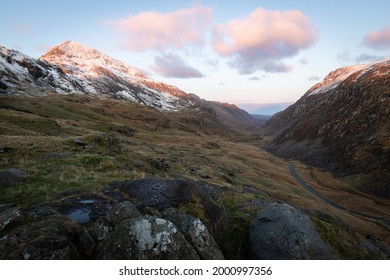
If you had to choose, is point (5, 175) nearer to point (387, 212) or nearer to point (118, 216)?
point (118, 216)

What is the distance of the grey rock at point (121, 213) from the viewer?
34.4ft

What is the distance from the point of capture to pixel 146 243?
8852 mm

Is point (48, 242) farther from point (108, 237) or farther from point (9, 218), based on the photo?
point (9, 218)

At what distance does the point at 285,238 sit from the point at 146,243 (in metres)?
6.55

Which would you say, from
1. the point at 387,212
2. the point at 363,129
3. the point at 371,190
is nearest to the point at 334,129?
the point at 363,129

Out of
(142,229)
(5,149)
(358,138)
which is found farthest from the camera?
(358,138)

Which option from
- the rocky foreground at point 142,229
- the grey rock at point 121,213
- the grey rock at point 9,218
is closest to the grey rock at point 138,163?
the rocky foreground at point 142,229

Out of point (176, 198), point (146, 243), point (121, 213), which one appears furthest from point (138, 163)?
point (146, 243)

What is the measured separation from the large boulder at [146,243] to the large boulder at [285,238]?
4366 millimetres

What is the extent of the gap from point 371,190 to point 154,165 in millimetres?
98607

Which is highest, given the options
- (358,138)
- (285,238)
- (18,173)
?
(358,138)

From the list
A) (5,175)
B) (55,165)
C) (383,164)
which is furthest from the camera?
(383,164)

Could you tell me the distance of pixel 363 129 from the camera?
145 meters

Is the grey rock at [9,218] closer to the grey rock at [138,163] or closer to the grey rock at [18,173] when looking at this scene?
the grey rock at [18,173]
